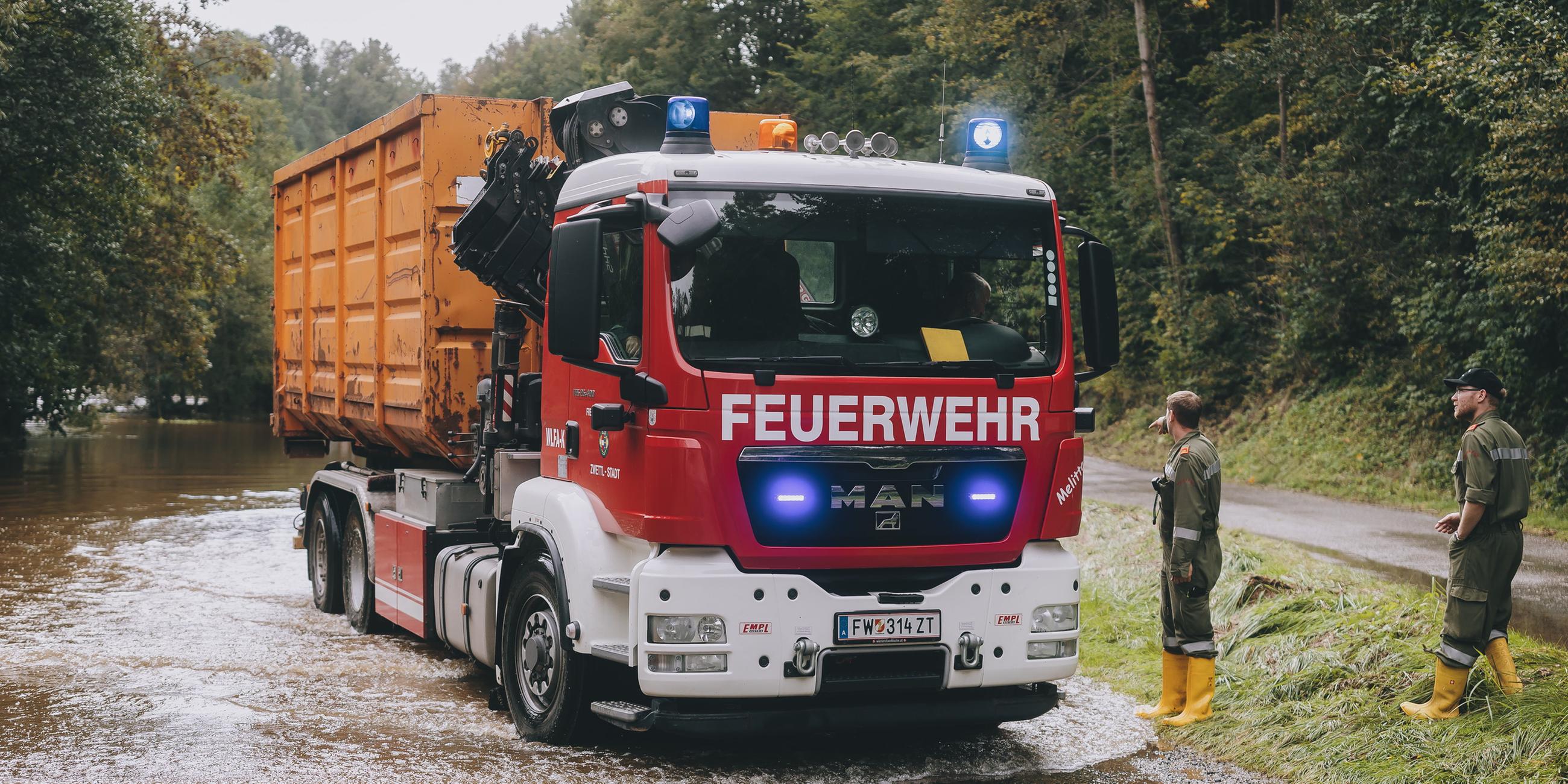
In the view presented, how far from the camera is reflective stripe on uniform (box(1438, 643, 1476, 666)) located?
649cm

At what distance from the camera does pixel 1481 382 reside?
22.1 ft

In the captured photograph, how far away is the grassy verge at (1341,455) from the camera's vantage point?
18.2 metres

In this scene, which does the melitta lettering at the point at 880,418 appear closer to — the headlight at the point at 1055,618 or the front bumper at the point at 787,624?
the front bumper at the point at 787,624

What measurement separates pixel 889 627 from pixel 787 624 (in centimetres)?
46

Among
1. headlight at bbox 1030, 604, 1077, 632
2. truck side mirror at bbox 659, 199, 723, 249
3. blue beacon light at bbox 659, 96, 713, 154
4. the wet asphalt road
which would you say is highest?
blue beacon light at bbox 659, 96, 713, 154

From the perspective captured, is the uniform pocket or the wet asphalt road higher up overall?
the uniform pocket

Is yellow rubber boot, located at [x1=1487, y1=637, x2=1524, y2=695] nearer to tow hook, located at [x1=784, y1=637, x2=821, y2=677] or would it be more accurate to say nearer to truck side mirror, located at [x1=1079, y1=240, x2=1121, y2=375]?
truck side mirror, located at [x1=1079, y1=240, x2=1121, y2=375]

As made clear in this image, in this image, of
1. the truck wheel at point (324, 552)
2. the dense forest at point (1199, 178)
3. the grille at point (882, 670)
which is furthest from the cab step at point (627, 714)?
the dense forest at point (1199, 178)

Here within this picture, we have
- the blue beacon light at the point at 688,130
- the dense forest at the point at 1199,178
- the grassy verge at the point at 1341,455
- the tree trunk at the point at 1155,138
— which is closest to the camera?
the blue beacon light at the point at 688,130

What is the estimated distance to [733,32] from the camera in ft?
162

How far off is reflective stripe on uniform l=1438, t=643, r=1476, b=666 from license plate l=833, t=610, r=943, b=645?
237 cm

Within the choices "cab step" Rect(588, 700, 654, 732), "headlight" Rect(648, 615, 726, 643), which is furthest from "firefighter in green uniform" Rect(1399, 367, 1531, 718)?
"cab step" Rect(588, 700, 654, 732)

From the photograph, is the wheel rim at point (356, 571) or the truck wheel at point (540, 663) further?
the wheel rim at point (356, 571)

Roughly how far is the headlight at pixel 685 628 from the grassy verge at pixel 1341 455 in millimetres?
12026
